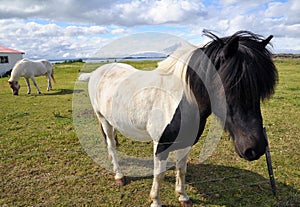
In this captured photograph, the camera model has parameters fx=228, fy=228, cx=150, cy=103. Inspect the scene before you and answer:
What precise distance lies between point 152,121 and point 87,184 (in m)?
1.98

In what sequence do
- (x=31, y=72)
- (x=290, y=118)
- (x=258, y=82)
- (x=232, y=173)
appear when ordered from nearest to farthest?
1. (x=258, y=82)
2. (x=232, y=173)
3. (x=290, y=118)
4. (x=31, y=72)

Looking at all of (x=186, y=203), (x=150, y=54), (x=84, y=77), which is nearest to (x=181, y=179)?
(x=186, y=203)

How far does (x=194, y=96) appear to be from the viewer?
2113 millimetres

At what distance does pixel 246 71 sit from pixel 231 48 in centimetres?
20

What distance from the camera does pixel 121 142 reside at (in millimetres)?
5379

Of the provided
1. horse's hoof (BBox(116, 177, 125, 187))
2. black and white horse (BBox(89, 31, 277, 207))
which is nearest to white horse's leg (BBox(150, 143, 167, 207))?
black and white horse (BBox(89, 31, 277, 207))

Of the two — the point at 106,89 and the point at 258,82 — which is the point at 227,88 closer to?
the point at 258,82

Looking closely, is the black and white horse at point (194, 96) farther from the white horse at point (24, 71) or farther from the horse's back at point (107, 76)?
the white horse at point (24, 71)

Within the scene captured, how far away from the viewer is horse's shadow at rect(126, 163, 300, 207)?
10.7 ft

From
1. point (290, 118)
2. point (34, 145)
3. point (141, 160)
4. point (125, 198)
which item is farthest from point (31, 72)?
point (290, 118)

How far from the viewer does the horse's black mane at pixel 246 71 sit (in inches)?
65.3

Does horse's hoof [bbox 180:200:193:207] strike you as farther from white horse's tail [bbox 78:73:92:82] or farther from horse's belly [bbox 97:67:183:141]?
white horse's tail [bbox 78:73:92:82]

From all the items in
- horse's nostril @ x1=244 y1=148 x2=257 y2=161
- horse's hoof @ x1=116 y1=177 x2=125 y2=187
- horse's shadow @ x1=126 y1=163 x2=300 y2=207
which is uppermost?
horse's nostril @ x1=244 y1=148 x2=257 y2=161

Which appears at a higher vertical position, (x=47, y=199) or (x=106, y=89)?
(x=106, y=89)
